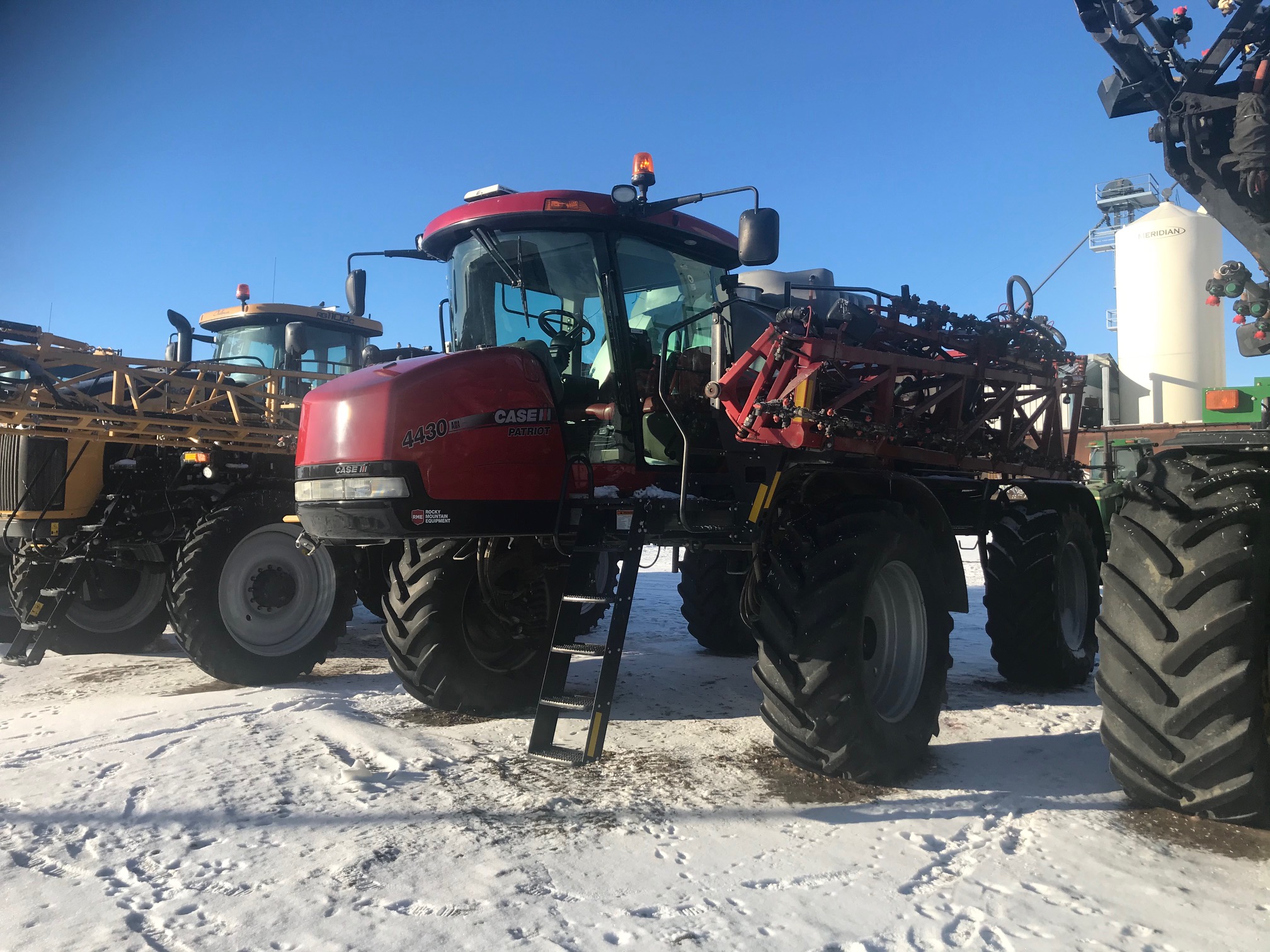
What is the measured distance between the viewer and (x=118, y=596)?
23.8 feet

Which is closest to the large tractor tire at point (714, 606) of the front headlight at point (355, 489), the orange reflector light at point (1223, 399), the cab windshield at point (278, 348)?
the orange reflector light at point (1223, 399)

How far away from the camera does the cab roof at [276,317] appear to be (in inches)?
392

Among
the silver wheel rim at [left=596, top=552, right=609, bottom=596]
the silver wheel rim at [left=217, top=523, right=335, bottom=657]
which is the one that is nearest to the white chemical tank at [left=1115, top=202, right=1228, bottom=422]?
the silver wheel rim at [left=596, top=552, right=609, bottom=596]

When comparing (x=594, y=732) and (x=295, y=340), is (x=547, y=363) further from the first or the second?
(x=295, y=340)

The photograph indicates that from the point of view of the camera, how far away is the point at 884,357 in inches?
A: 174

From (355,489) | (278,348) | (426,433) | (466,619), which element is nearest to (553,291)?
(426,433)

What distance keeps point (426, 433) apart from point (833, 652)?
6.57ft

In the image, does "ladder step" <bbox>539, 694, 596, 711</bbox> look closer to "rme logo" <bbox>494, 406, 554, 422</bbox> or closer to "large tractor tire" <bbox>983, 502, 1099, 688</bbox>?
"rme logo" <bbox>494, 406, 554, 422</bbox>

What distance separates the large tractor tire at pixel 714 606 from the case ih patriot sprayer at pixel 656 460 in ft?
6.73

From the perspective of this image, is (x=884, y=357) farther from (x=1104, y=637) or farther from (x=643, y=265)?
(x=1104, y=637)

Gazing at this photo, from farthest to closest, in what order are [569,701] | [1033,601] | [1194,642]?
[1033,601], [569,701], [1194,642]

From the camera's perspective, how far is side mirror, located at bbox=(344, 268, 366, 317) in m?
5.49

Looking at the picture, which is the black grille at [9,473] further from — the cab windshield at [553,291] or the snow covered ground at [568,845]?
the cab windshield at [553,291]

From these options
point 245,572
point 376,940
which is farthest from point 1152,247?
point 376,940
